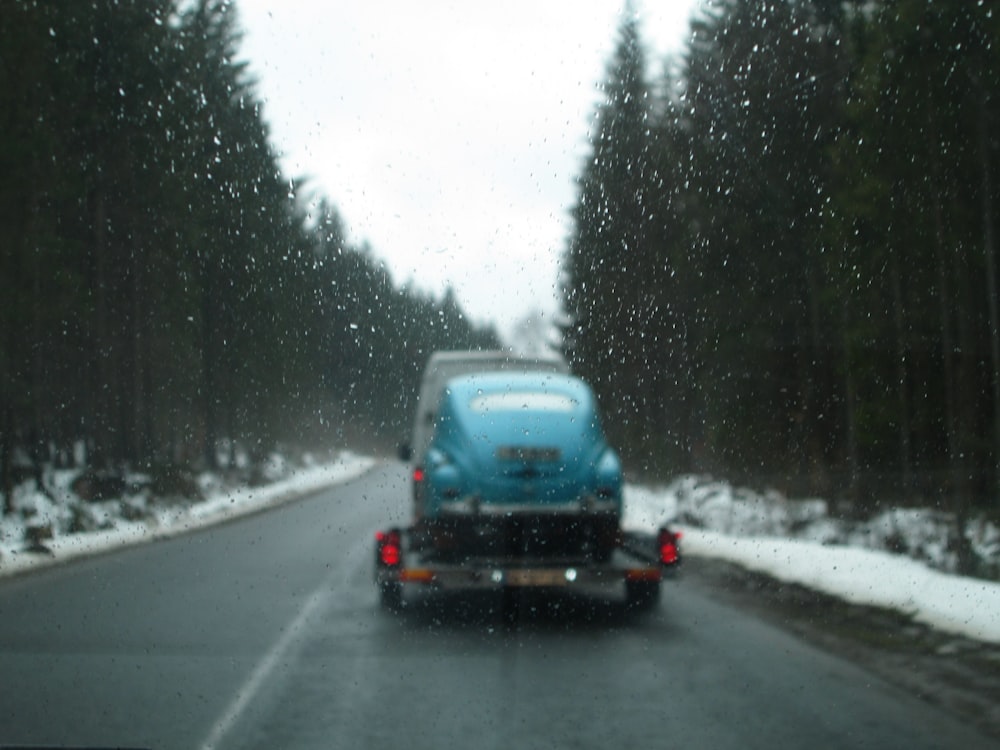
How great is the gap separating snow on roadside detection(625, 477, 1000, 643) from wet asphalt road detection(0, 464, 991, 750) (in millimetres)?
1271

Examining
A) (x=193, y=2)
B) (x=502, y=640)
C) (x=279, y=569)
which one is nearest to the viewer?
(x=502, y=640)

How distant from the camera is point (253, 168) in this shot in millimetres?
35531

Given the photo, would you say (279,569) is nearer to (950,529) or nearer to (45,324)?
(950,529)

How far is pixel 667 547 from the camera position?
12141 millimetres

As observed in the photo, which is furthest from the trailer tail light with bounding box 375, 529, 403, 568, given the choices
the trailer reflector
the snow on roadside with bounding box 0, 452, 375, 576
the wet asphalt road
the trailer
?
the snow on roadside with bounding box 0, 452, 375, 576

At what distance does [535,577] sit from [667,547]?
1.48 m

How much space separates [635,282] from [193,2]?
610 inches

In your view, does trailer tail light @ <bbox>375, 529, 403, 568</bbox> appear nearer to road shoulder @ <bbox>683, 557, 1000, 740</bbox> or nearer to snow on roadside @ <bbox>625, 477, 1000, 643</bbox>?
road shoulder @ <bbox>683, 557, 1000, 740</bbox>

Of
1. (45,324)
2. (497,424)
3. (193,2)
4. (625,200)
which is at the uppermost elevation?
(193,2)

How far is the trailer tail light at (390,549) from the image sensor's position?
38.3ft

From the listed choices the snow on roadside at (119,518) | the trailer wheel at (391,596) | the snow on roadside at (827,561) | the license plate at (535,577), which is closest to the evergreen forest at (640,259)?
the snow on roadside at (119,518)

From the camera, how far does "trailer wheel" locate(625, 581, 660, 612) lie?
1286cm

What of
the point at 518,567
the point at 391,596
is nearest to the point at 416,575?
the point at 518,567

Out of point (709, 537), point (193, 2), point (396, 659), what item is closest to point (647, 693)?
point (396, 659)
